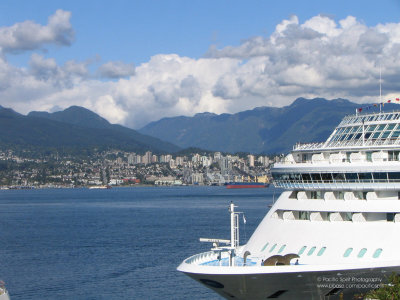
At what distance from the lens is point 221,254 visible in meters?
29.1

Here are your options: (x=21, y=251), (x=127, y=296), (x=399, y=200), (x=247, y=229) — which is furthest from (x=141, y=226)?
(x=399, y=200)

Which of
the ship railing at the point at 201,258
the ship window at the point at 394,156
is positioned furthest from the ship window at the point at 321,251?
the ship railing at the point at 201,258

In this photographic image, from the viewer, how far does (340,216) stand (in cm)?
2625

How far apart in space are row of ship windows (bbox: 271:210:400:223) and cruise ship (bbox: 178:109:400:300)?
4cm

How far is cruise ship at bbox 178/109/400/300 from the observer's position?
2440 cm

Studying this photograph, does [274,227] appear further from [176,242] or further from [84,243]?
[84,243]

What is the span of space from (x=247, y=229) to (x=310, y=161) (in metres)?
45.5

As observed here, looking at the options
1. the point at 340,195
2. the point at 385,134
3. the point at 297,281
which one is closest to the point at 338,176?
the point at 340,195

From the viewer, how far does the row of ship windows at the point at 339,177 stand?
25.5 metres

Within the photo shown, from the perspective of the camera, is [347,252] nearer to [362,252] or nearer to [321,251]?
[362,252]

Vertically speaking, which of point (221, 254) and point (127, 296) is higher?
point (221, 254)

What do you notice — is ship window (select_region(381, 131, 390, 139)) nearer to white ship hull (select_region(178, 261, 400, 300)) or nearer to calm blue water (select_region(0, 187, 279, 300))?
white ship hull (select_region(178, 261, 400, 300))

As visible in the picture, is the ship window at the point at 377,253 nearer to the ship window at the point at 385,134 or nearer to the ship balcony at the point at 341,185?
the ship balcony at the point at 341,185

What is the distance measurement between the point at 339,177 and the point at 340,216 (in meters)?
1.56
